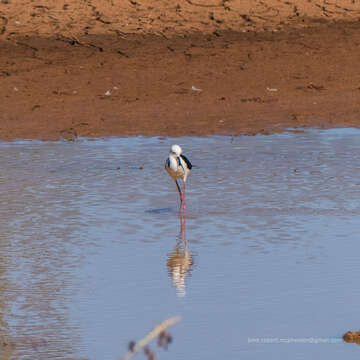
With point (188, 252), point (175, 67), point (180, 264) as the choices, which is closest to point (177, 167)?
point (188, 252)

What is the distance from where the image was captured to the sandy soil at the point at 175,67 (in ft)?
59.4

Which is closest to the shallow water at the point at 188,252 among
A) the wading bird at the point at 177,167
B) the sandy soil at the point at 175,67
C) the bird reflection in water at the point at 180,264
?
the bird reflection in water at the point at 180,264

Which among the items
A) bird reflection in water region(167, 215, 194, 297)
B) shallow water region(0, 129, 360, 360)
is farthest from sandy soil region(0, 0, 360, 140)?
bird reflection in water region(167, 215, 194, 297)

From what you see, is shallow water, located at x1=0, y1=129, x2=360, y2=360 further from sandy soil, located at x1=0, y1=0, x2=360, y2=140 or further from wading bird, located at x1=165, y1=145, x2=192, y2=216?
sandy soil, located at x1=0, y1=0, x2=360, y2=140

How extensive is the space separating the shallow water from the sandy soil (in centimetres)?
263

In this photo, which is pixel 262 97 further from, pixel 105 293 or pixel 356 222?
pixel 105 293

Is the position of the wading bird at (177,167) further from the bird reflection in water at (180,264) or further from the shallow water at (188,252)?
the bird reflection in water at (180,264)

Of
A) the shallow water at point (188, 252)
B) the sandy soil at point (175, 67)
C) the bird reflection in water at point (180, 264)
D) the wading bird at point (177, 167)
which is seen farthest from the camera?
the sandy soil at point (175, 67)

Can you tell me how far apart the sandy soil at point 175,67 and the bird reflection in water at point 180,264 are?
735 centimetres

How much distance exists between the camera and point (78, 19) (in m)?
23.2

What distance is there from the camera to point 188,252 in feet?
31.1

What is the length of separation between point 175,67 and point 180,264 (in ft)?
42.1

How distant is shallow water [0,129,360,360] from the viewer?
23.3 feet

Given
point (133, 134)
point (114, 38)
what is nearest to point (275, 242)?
point (133, 134)
